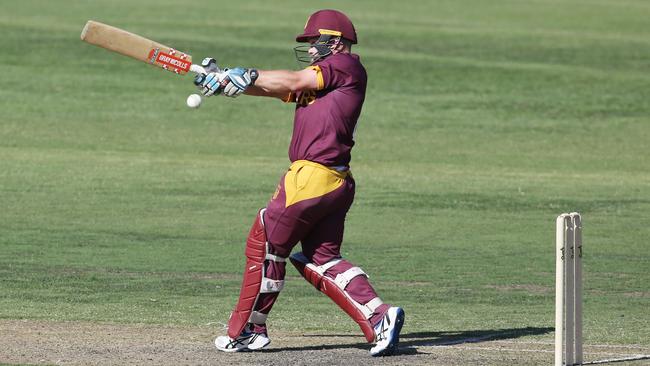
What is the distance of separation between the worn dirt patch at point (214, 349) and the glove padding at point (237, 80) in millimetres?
1455

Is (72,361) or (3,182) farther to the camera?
(3,182)

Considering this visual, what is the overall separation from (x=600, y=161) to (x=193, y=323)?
13.2m

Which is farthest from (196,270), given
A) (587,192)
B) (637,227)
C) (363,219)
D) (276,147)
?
(276,147)

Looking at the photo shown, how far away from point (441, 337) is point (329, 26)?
2105mm

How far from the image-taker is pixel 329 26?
7969mm

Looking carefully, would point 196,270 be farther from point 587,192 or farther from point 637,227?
point 587,192

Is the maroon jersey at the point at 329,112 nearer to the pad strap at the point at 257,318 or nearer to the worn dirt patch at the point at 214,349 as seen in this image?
the pad strap at the point at 257,318

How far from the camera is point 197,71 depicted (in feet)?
25.7

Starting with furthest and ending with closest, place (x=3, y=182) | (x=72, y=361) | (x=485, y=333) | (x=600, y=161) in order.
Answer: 1. (x=600, y=161)
2. (x=3, y=182)
3. (x=485, y=333)
4. (x=72, y=361)

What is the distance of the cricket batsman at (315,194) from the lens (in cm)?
770

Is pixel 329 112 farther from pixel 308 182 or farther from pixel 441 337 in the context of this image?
pixel 441 337

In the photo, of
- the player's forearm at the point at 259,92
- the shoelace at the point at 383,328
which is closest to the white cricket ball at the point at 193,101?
the player's forearm at the point at 259,92

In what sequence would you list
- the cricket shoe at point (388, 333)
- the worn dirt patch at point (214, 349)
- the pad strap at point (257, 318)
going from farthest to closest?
1. the pad strap at point (257, 318)
2. the cricket shoe at point (388, 333)
3. the worn dirt patch at point (214, 349)

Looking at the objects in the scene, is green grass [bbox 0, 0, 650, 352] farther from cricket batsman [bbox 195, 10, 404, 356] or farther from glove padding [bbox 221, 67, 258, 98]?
glove padding [bbox 221, 67, 258, 98]
